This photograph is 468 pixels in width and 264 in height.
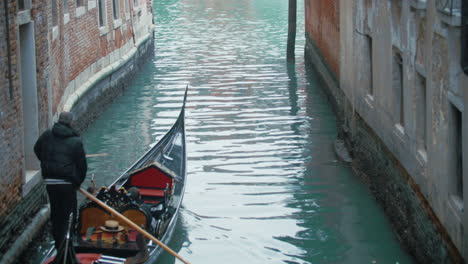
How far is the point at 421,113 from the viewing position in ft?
25.3

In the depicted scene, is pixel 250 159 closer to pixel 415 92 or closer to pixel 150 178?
pixel 150 178

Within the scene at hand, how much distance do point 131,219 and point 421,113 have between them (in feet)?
9.53

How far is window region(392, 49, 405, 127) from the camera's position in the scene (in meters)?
8.70

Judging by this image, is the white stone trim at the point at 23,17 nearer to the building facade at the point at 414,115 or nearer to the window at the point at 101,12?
the building facade at the point at 414,115

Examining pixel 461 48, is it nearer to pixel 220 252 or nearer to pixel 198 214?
pixel 220 252

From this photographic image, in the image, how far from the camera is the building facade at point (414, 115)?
6234 mm

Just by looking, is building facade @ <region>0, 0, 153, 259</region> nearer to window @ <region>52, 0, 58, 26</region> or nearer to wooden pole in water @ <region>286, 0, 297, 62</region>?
window @ <region>52, 0, 58, 26</region>

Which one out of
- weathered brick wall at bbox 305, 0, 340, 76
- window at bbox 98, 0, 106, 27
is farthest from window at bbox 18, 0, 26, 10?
window at bbox 98, 0, 106, 27

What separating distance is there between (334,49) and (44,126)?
724 centimetres

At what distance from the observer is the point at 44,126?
8664mm

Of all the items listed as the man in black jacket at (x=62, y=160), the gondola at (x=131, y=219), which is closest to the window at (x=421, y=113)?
the gondola at (x=131, y=219)

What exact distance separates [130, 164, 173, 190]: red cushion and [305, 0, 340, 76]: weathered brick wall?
586 cm

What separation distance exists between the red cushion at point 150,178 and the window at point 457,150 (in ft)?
10.9

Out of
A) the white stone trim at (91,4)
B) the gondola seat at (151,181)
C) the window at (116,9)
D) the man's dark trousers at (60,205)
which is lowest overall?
the gondola seat at (151,181)
